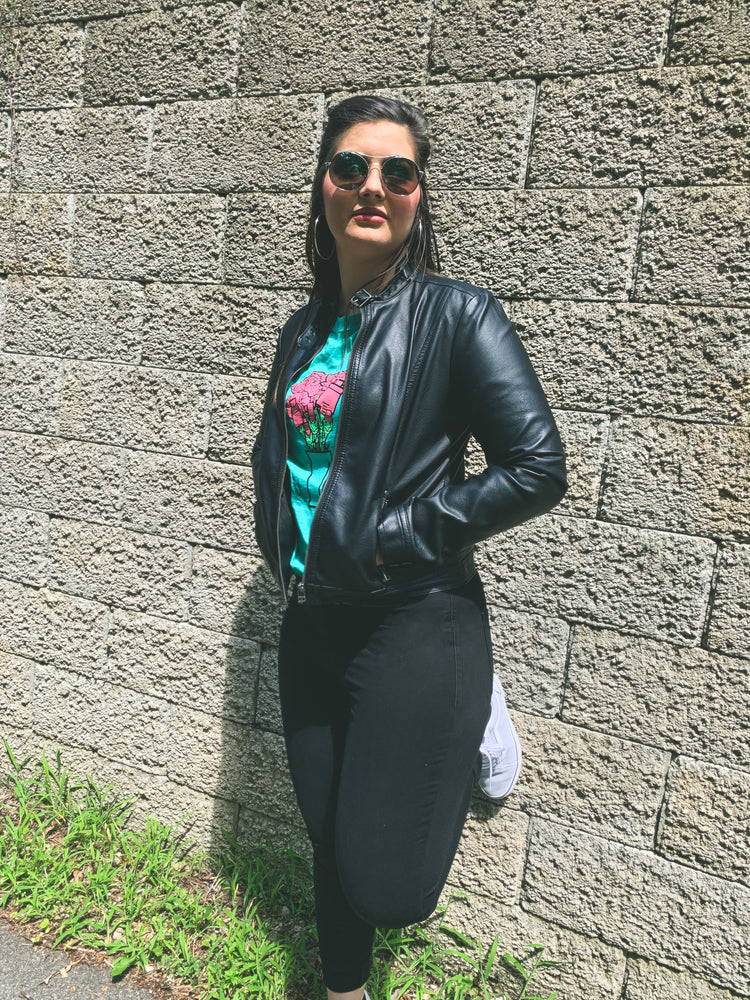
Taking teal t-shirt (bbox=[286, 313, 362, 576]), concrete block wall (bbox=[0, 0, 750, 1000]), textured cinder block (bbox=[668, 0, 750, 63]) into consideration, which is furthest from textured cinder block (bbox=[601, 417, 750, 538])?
textured cinder block (bbox=[668, 0, 750, 63])

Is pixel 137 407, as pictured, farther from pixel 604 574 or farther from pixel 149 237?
pixel 604 574

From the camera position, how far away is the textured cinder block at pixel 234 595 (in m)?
2.69

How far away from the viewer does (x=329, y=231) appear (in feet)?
6.57

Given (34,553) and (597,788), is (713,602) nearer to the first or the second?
(597,788)

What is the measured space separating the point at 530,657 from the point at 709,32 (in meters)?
1.83

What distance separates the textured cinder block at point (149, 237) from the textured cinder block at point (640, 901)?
2239mm

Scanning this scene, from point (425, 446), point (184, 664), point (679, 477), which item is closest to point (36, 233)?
point (184, 664)

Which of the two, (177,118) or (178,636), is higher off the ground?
(177,118)

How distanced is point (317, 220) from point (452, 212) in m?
0.57

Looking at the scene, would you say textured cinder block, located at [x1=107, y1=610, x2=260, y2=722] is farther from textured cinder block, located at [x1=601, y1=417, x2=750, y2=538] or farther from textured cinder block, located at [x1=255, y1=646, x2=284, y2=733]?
textured cinder block, located at [x1=601, y1=417, x2=750, y2=538]

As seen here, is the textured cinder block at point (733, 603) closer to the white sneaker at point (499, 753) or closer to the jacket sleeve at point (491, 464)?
the white sneaker at point (499, 753)

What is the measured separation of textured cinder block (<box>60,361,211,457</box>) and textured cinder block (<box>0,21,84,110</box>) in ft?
3.40

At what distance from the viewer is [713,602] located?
2143mm

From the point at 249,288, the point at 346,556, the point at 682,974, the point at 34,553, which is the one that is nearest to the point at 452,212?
the point at 249,288
